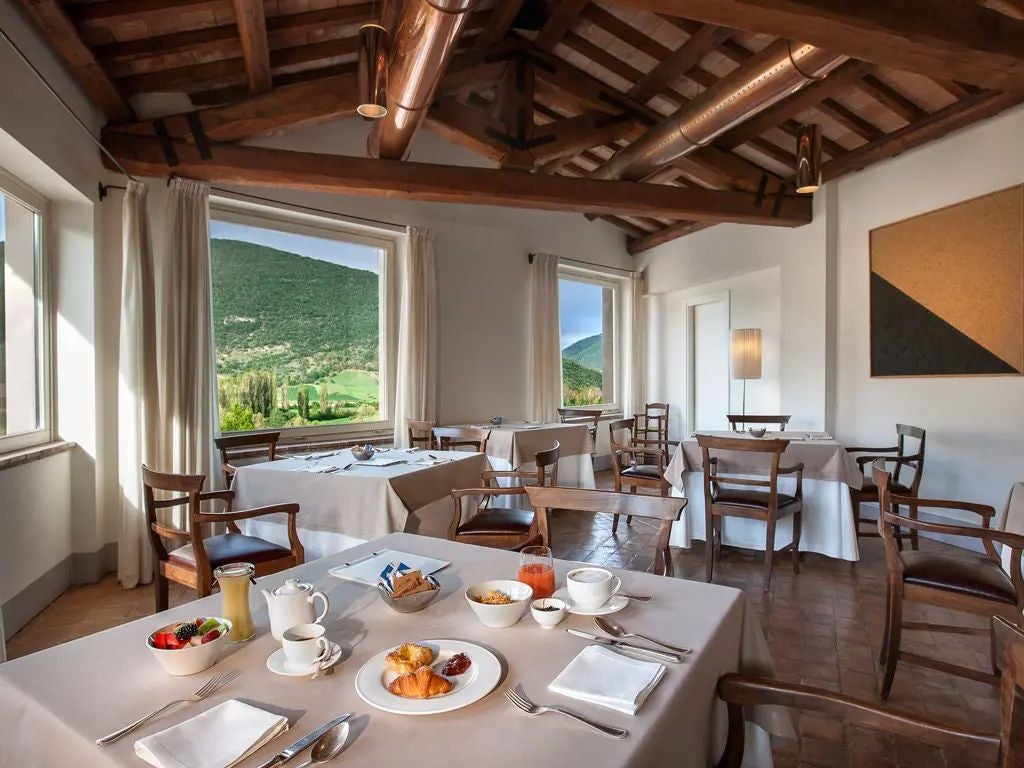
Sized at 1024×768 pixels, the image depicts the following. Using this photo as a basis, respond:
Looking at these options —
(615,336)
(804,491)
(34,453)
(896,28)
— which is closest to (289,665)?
(34,453)

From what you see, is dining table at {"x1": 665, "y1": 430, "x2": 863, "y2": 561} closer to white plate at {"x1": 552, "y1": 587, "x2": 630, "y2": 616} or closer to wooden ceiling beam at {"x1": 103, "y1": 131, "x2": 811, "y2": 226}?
wooden ceiling beam at {"x1": 103, "y1": 131, "x2": 811, "y2": 226}

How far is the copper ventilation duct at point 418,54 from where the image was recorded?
250 cm

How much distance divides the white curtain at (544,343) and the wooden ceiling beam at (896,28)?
3893mm

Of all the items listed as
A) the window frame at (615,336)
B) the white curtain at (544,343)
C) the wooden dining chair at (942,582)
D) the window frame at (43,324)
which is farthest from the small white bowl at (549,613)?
the window frame at (615,336)

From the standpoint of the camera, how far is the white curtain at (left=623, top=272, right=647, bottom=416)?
24.0ft

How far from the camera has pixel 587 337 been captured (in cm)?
730

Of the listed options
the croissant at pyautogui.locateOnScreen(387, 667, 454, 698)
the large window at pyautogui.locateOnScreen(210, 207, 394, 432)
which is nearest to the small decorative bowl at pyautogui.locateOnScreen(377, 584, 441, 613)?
the croissant at pyautogui.locateOnScreen(387, 667, 454, 698)

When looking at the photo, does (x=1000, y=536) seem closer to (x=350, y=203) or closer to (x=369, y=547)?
(x=369, y=547)

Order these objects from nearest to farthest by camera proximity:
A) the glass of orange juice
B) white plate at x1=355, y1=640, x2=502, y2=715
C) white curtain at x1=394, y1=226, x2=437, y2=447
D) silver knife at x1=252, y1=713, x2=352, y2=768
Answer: silver knife at x1=252, y1=713, x2=352, y2=768 < white plate at x1=355, y1=640, x2=502, y2=715 < the glass of orange juice < white curtain at x1=394, y1=226, x2=437, y2=447

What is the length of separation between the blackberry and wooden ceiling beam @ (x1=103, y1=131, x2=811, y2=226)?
3452 millimetres

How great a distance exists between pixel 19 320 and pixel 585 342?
18.1ft

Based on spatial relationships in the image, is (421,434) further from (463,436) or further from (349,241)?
(349,241)

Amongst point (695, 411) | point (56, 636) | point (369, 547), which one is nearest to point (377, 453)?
point (56, 636)

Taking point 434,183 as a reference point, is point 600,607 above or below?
below
